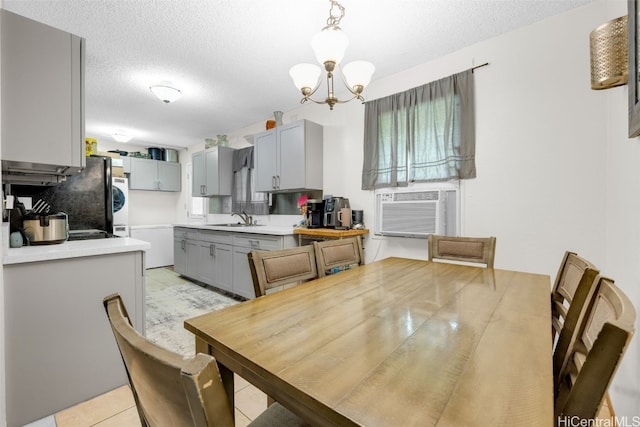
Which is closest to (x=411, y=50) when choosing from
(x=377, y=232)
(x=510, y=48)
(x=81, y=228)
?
(x=510, y=48)

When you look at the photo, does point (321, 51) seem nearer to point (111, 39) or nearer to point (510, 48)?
point (510, 48)

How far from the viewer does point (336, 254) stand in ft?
5.55

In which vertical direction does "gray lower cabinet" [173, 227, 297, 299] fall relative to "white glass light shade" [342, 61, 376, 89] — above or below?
below

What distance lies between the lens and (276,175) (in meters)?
3.67

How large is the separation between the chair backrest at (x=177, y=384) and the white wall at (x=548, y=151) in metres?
2.01

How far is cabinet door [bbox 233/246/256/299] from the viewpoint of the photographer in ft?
11.0

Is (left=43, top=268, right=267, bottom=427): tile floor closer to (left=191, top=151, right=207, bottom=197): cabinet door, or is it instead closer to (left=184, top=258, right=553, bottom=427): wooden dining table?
(left=184, top=258, right=553, bottom=427): wooden dining table

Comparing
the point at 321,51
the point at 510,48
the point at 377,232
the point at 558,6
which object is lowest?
the point at 377,232

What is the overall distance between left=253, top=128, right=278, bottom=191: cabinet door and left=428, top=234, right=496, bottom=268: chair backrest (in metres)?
2.35

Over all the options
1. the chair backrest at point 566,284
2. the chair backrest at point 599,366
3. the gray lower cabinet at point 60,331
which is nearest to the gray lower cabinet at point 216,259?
the gray lower cabinet at point 60,331

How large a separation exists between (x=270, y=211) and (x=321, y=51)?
296cm

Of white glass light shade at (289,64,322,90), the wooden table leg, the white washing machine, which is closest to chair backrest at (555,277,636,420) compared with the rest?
the wooden table leg

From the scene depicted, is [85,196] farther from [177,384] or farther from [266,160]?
[177,384]

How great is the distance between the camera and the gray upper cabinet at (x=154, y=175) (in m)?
5.52
